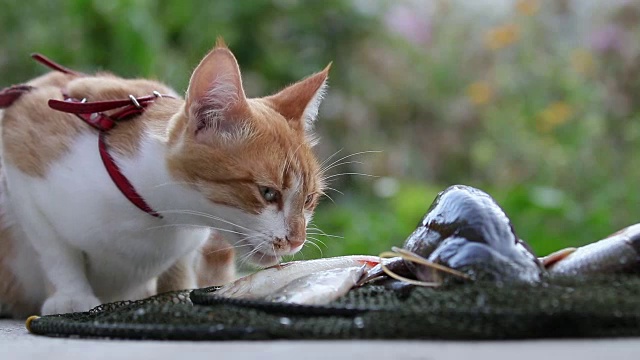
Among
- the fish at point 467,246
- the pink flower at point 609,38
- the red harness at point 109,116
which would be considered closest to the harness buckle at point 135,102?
the red harness at point 109,116

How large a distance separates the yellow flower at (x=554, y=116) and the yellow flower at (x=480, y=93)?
408 millimetres

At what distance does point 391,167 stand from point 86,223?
3477mm

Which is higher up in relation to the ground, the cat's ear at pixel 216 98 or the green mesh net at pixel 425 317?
the cat's ear at pixel 216 98

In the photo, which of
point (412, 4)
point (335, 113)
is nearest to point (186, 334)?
point (335, 113)

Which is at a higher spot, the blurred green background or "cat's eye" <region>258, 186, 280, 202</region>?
the blurred green background

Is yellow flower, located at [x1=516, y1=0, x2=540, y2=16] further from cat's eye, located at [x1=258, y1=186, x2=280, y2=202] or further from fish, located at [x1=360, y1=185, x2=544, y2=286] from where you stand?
fish, located at [x1=360, y1=185, x2=544, y2=286]

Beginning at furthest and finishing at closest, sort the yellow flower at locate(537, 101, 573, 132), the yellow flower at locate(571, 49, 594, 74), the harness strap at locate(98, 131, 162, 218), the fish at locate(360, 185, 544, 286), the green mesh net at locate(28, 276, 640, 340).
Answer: the yellow flower at locate(571, 49, 594, 74) < the yellow flower at locate(537, 101, 573, 132) < the harness strap at locate(98, 131, 162, 218) < the fish at locate(360, 185, 544, 286) < the green mesh net at locate(28, 276, 640, 340)

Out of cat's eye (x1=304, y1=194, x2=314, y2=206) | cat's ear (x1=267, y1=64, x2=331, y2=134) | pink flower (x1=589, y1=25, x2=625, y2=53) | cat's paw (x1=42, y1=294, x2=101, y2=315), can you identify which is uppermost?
pink flower (x1=589, y1=25, x2=625, y2=53)

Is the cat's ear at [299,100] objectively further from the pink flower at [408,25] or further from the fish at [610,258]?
the pink flower at [408,25]

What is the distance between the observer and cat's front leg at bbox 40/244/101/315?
6.37 feet

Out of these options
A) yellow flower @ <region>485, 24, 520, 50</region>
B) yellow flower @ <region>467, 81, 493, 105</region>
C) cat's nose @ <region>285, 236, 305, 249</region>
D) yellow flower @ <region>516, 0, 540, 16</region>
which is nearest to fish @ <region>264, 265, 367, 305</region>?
cat's nose @ <region>285, 236, 305, 249</region>

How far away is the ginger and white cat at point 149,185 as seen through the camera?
1862 mm

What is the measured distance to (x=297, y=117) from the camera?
2.10m

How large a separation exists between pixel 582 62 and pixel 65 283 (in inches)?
135
